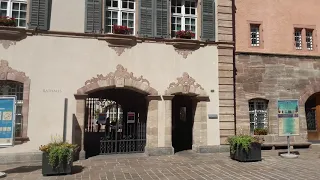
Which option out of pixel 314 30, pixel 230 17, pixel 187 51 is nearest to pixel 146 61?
pixel 187 51

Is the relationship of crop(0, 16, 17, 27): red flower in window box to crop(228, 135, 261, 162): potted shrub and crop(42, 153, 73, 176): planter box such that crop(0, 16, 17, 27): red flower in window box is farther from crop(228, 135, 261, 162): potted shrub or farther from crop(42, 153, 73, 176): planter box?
crop(228, 135, 261, 162): potted shrub

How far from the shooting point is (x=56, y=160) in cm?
830

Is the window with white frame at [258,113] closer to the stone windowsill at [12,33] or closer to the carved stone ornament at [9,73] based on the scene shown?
the carved stone ornament at [9,73]

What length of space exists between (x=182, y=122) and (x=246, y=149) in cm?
596

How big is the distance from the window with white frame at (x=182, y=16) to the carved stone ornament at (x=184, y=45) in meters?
0.62

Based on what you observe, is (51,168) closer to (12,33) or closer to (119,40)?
(12,33)

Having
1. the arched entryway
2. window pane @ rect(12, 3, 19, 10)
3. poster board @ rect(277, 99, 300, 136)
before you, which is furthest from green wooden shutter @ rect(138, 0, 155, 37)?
the arched entryway

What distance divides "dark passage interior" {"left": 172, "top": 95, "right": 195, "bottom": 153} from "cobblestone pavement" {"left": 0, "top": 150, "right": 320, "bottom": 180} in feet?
11.5

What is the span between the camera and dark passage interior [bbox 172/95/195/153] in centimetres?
1492

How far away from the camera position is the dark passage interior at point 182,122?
14.9 meters

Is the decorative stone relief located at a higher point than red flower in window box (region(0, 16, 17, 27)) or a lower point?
lower

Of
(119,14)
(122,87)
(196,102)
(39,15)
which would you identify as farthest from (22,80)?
(196,102)

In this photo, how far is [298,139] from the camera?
1402 cm

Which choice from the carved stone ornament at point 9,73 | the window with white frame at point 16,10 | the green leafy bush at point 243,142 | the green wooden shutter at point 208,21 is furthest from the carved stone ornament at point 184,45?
the carved stone ornament at point 9,73
